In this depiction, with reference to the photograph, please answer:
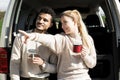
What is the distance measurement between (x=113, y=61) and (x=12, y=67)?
126 cm

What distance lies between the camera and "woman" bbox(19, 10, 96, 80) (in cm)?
457

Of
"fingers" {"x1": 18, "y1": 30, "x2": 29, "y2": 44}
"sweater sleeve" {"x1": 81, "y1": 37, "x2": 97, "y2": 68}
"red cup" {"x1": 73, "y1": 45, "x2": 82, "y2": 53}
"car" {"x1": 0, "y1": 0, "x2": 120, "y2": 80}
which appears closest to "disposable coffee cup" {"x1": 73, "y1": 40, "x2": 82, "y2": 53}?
"red cup" {"x1": 73, "y1": 45, "x2": 82, "y2": 53}

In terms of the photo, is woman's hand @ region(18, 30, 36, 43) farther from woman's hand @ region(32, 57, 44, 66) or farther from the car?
the car

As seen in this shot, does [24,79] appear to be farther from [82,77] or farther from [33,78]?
[82,77]

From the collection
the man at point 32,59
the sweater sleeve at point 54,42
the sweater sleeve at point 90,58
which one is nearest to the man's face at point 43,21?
the man at point 32,59

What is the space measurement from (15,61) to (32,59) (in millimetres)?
233

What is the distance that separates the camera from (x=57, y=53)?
4.64 meters

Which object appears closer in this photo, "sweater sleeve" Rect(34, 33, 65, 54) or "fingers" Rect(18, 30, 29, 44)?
"fingers" Rect(18, 30, 29, 44)

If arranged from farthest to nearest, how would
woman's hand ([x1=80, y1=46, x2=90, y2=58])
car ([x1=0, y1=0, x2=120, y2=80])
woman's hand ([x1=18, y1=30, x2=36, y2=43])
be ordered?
car ([x1=0, y1=0, x2=120, y2=80]), woman's hand ([x1=80, y1=46, x2=90, y2=58]), woman's hand ([x1=18, y1=30, x2=36, y2=43])

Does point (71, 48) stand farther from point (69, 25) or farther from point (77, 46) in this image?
point (69, 25)

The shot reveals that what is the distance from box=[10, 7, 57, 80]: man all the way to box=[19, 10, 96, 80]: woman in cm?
14

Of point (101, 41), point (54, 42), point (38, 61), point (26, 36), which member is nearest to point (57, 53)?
point (54, 42)

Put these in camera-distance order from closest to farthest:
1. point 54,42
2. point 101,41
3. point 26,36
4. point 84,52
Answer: point 26,36 < point 84,52 < point 54,42 < point 101,41

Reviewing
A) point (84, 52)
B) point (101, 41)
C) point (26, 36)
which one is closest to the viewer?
point (26, 36)
